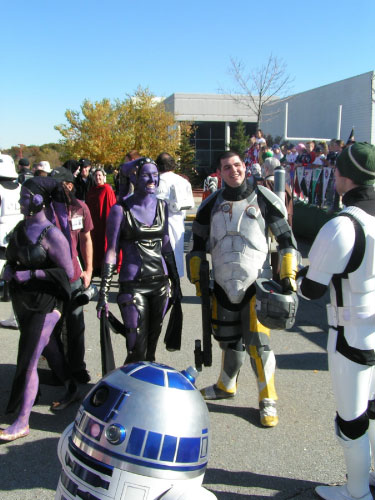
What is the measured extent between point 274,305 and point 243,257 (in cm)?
68

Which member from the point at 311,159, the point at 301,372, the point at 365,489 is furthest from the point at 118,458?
the point at 311,159

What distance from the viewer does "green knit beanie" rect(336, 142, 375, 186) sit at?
2492 millimetres

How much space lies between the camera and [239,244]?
363cm

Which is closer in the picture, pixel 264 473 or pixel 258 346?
pixel 264 473

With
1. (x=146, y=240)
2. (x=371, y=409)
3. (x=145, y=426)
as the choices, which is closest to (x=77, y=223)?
(x=146, y=240)

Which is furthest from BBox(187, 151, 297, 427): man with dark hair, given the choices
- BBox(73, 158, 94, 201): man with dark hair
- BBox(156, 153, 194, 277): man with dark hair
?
BBox(73, 158, 94, 201): man with dark hair

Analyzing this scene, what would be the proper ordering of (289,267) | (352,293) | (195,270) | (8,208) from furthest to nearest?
1. (8,208)
2. (195,270)
3. (289,267)
4. (352,293)

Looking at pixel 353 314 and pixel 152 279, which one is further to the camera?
pixel 152 279

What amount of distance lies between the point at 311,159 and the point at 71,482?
12536 mm

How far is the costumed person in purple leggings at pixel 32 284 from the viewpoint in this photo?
3463 millimetres

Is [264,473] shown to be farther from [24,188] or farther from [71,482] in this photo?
[24,188]

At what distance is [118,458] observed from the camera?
151cm

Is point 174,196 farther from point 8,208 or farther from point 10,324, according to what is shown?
point 10,324

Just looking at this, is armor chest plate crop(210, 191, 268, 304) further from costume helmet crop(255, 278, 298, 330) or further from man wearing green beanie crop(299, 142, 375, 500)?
man wearing green beanie crop(299, 142, 375, 500)
